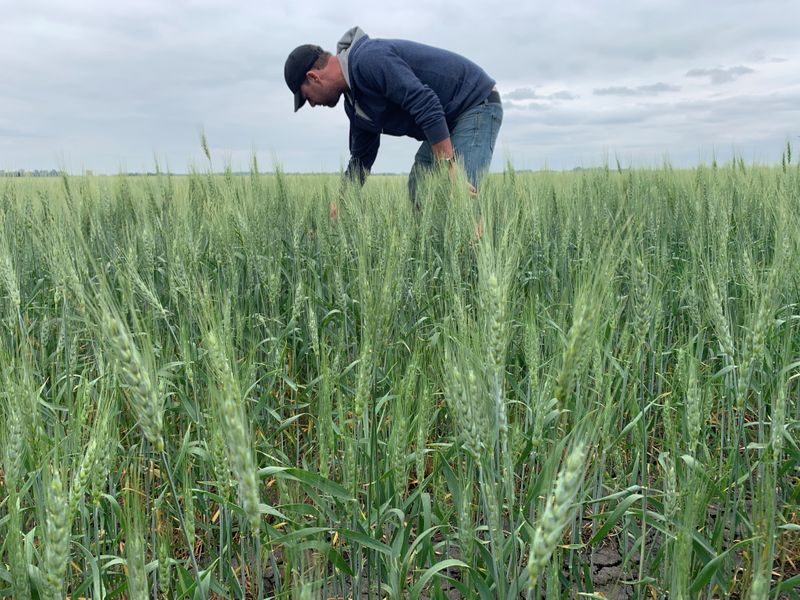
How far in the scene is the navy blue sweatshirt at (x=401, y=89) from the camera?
3.67m

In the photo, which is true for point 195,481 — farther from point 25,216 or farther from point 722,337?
point 25,216

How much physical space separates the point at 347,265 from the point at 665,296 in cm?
134

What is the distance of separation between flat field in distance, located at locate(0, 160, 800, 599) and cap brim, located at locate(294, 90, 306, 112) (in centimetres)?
72

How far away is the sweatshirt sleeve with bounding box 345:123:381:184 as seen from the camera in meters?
4.41

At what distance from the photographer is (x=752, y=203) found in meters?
3.46

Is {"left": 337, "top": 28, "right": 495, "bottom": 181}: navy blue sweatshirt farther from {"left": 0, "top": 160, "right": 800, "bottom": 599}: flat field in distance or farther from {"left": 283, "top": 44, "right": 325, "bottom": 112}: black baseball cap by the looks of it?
{"left": 0, "top": 160, "right": 800, "bottom": 599}: flat field in distance

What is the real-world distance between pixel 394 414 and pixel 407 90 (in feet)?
9.09

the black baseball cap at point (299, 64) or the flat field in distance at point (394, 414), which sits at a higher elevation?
the black baseball cap at point (299, 64)

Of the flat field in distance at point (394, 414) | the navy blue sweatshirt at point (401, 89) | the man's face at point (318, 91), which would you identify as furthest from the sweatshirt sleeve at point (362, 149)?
the flat field in distance at point (394, 414)

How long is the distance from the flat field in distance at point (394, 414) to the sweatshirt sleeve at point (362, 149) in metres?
0.99

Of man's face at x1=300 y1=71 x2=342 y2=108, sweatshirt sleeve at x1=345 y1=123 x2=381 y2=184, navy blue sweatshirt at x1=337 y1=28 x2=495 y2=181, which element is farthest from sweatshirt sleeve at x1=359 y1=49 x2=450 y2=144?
sweatshirt sleeve at x1=345 y1=123 x2=381 y2=184

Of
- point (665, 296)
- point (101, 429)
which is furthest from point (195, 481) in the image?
point (665, 296)

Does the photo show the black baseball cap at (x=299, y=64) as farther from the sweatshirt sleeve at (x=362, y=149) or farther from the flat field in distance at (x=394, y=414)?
the flat field in distance at (x=394, y=414)

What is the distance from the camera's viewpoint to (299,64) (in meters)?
3.88
